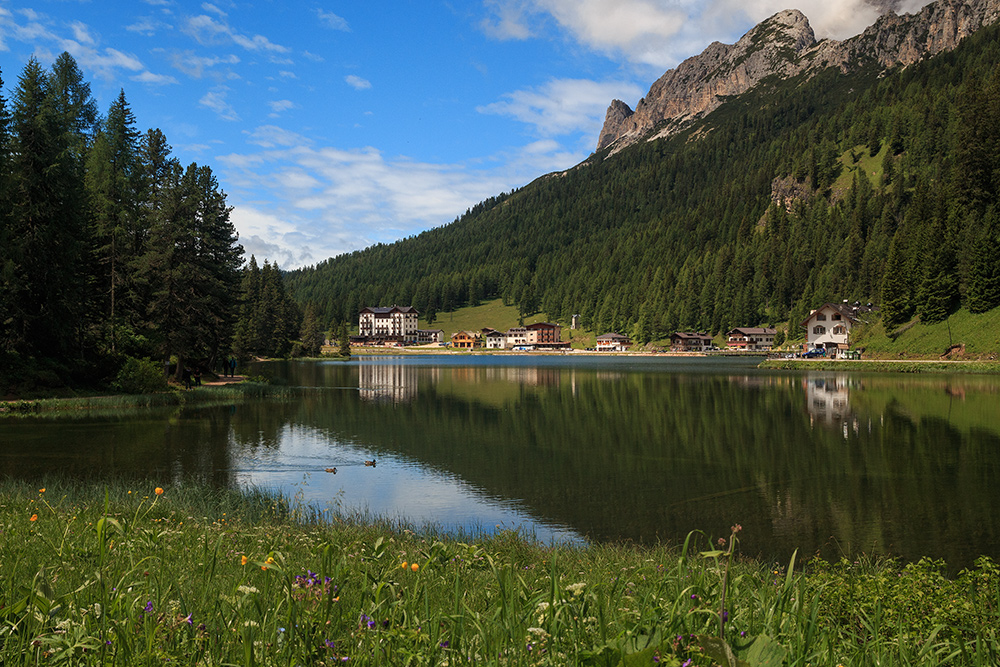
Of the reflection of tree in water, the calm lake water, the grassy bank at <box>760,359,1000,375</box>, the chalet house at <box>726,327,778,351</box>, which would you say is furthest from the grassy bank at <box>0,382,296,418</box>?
the chalet house at <box>726,327,778,351</box>

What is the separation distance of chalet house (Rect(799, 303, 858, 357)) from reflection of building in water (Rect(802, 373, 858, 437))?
238 ft

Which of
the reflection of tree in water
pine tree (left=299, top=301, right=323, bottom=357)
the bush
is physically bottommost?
the reflection of tree in water

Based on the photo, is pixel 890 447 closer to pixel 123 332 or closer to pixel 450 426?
pixel 450 426

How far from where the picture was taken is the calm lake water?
1567 centimetres

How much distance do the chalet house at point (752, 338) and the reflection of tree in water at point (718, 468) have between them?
14339 centimetres

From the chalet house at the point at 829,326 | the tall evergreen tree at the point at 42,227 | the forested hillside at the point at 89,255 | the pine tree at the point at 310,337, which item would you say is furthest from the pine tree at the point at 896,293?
the pine tree at the point at 310,337

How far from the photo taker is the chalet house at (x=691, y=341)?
188 metres

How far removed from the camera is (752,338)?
177m

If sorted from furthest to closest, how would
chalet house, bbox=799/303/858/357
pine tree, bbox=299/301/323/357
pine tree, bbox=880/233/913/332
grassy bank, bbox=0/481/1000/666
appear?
pine tree, bbox=299/301/323/357, chalet house, bbox=799/303/858/357, pine tree, bbox=880/233/913/332, grassy bank, bbox=0/481/1000/666

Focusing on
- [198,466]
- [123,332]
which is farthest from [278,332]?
[198,466]

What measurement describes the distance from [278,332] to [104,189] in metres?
64.8

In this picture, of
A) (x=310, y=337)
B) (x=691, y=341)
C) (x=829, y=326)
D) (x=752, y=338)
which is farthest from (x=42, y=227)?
(x=691, y=341)

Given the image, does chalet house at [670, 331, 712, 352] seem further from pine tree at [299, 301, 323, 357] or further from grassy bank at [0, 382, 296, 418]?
grassy bank at [0, 382, 296, 418]

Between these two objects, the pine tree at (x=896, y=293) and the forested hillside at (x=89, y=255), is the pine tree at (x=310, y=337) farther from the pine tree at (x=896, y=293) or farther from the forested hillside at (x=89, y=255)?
the pine tree at (x=896, y=293)
